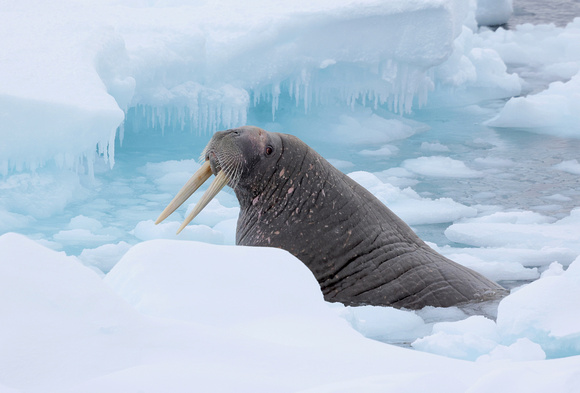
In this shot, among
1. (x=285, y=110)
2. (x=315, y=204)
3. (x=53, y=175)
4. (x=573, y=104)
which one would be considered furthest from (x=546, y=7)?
(x=315, y=204)

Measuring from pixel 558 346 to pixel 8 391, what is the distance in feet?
5.57

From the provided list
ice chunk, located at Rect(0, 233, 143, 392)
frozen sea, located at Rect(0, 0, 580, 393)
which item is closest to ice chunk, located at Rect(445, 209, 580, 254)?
frozen sea, located at Rect(0, 0, 580, 393)

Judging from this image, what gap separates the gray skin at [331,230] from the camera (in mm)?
4441

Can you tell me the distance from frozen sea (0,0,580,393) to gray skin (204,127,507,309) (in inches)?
10.6

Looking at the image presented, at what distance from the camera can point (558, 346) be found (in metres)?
2.45

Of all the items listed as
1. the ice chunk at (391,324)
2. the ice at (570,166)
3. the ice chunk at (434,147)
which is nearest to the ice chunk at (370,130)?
the ice chunk at (434,147)

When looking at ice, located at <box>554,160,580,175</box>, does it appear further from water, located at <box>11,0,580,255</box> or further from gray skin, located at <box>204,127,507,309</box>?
gray skin, located at <box>204,127,507,309</box>

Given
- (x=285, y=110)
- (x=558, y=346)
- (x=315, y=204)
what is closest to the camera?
(x=558, y=346)

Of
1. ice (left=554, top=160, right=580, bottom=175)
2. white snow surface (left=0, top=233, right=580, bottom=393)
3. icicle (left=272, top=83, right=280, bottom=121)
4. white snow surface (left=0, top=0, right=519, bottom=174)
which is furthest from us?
icicle (left=272, top=83, right=280, bottom=121)

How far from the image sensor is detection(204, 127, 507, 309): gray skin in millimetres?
4441

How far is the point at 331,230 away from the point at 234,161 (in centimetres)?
71

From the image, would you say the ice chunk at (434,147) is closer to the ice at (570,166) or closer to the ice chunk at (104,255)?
the ice at (570,166)

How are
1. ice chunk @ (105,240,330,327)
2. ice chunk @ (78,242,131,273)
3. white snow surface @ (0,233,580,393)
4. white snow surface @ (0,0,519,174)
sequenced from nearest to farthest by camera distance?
white snow surface @ (0,233,580,393)
ice chunk @ (105,240,330,327)
ice chunk @ (78,242,131,273)
white snow surface @ (0,0,519,174)

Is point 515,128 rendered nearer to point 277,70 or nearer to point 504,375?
point 277,70
